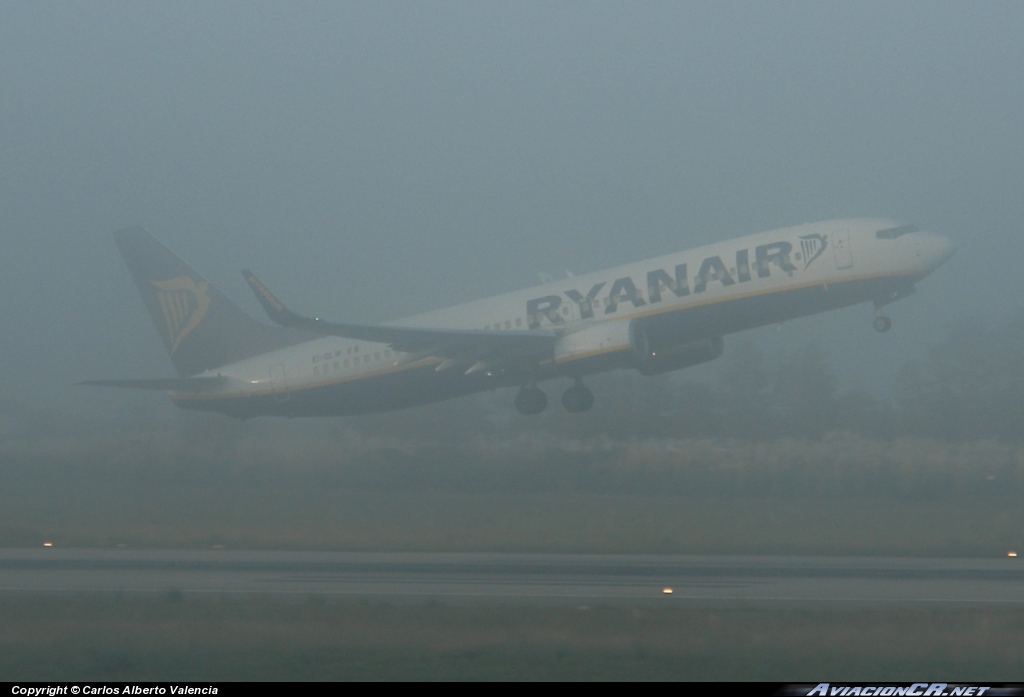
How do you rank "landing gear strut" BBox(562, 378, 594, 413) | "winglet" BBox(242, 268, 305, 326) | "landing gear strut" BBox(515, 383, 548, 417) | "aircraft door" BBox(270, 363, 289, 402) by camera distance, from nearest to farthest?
1. "winglet" BBox(242, 268, 305, 326)
2. "landing gear strut" BBox(515, 383, 548, 417)
3. "landing gear strut" BBox(562, 378, 594, 413)
4. "aircraft door" BBox(270, 363, 289, 402)

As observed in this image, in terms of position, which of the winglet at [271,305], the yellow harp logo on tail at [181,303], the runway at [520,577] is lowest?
the runway at [520,577]

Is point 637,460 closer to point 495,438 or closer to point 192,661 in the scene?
point 495,438

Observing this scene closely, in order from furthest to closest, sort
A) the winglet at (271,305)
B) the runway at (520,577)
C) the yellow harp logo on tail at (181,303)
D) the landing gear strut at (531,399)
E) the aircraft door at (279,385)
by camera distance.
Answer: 1. the yellow harp logo on tail at (181,303)
2. the aircraft door at (279,385)
3. the landing gear strut at (531,399)
4. the winglet at (271,305)
5. the runway at (520,577)

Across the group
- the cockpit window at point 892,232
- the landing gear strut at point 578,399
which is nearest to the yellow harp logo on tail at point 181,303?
the landing gear strut at point 578,399

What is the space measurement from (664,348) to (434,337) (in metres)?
5.75

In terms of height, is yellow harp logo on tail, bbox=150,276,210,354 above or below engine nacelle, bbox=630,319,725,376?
above

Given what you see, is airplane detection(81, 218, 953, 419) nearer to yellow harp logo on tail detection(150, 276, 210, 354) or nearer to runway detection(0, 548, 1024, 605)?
yellow harp logo on tail detection(150, 276, 210, 354)

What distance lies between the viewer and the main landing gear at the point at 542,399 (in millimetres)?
29062

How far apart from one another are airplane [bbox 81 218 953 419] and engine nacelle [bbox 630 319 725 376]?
0.11 ft

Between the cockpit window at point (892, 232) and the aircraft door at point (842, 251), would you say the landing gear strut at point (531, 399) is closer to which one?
the aircraft door at point (842, 251)

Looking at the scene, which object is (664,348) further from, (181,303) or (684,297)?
(181,303)

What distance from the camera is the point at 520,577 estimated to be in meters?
18.5

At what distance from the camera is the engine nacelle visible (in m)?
26.4

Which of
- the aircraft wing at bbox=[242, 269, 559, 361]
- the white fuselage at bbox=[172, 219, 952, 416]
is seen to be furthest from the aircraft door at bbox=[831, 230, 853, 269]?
the aircraft wing at bbox=[242, 269, 559, 361]
